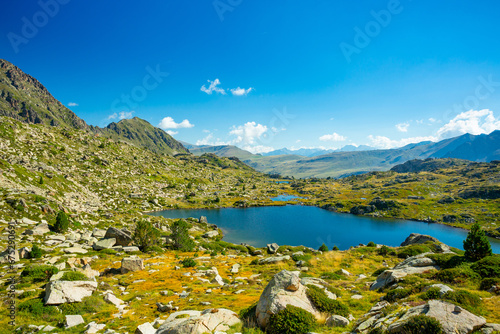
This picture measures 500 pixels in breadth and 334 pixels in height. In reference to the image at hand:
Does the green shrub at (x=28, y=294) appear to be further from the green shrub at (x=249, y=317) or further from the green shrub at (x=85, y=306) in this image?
the green shrub at (x=249, y=317)

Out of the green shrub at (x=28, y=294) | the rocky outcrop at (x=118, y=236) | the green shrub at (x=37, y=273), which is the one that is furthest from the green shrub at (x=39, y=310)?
the rocky outcrop at (x=118, y=236)

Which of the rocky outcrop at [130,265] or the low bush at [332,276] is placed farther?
the low bush at [332,276]

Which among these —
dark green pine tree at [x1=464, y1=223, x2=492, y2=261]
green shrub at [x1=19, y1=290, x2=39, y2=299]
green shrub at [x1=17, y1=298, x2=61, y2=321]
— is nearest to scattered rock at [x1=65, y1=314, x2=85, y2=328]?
green shrub at [x1=17, y1=298, x2=61, y2=321]

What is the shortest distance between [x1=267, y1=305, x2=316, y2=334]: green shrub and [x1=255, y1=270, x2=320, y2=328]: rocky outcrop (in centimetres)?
35

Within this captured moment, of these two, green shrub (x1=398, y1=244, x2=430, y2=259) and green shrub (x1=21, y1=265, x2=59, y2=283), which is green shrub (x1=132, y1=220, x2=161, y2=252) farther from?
green shrub (x1=398, y1=244, x2=430, y2=259)

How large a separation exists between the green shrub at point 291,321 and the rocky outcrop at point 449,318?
12.4ft

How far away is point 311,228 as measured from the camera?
114m

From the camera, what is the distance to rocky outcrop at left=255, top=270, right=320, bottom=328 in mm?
11734

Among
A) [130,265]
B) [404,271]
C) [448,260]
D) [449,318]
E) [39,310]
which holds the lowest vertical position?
[404,271]

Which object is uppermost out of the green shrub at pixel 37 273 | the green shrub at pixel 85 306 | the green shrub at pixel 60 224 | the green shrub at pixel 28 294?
the green shrub at pixel 60 224

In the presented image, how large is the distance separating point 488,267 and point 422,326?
13204 mm

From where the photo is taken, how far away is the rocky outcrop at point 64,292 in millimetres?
14797

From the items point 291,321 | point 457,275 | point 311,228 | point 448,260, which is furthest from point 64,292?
point 311,228

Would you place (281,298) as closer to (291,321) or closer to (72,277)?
(291,321)
